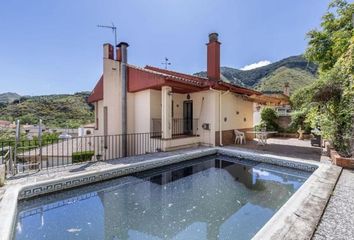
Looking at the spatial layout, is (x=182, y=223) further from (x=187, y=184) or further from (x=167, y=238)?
(x=187, y=184)

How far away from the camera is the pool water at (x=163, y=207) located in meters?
4.41

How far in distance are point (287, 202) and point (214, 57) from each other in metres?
10.8

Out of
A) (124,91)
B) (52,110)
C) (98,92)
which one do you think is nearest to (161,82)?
(124,91)

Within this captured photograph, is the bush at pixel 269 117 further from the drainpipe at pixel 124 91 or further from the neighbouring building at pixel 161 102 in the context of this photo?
the drainpipe at pixel 124 91

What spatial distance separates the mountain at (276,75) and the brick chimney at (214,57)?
101ft

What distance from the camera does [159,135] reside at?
13188 millimetres

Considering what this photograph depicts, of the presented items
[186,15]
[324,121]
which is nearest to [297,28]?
[186,15]

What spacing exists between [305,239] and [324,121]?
886 cm

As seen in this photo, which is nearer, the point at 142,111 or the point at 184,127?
the point at 142,111

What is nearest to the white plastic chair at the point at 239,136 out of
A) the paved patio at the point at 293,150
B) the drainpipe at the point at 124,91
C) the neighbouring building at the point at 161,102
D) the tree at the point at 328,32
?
the neighbouring building at the point at 161,102

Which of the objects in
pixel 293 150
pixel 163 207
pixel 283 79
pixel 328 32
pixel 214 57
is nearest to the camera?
pixel 163 207

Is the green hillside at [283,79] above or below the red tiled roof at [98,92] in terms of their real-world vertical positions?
above

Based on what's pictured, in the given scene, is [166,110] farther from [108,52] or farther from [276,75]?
[276,75]

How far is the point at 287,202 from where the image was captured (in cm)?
473
